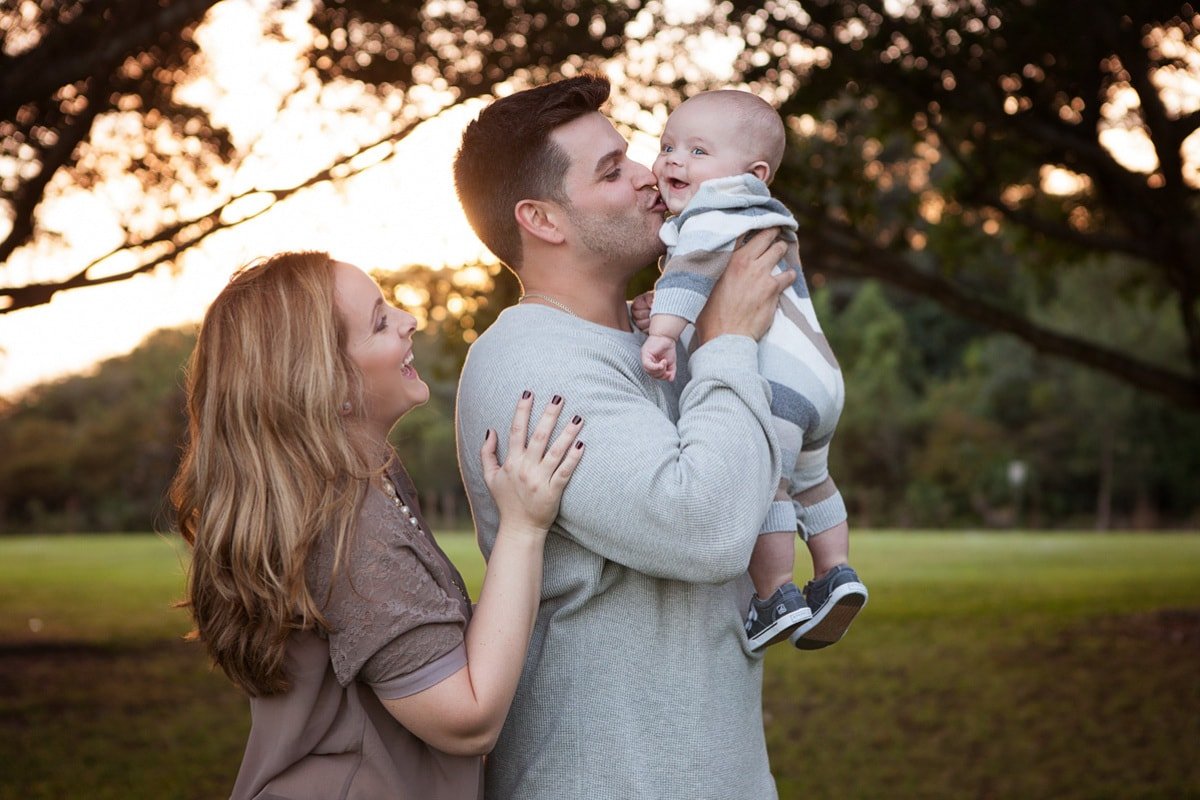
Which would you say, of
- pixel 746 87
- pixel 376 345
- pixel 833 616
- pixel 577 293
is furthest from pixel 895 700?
pixel 376 345

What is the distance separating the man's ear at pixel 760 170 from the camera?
2682 millimetres

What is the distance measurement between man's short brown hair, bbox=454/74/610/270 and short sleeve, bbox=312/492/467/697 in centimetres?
76

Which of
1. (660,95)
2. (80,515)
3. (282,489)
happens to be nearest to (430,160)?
(660,95)

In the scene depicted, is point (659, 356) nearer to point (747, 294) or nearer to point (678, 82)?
point (747, 294)

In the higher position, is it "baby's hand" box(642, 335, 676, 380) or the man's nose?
the man's nose

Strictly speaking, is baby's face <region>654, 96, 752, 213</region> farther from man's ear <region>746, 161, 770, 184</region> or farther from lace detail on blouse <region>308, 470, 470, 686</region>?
lace detail on blouse <region>308, 470, 470, 686</region>

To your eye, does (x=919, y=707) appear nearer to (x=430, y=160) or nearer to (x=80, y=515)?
(x=430, y=160)

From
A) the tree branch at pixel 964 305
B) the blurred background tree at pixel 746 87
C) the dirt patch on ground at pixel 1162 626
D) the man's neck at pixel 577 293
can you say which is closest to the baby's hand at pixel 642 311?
the man's neck at pixel 577 293

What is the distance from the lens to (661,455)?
2012 millimetres

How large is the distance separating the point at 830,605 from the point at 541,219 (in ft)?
3.16

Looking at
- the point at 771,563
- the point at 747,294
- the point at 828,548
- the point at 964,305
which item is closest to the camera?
the point at 747,294

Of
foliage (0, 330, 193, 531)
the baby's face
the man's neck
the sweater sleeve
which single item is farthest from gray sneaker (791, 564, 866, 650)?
foliage (0, 330, 193, 531)

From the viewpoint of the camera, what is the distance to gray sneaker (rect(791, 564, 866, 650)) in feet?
8.05

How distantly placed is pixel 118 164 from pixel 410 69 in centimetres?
206
